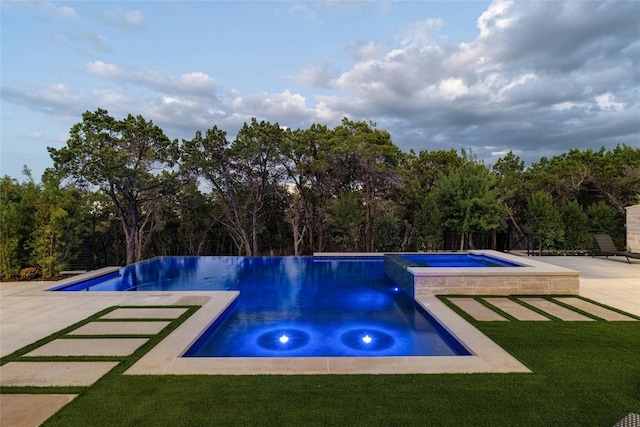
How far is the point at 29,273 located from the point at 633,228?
22502 mm

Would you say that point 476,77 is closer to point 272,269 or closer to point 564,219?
point 564,219

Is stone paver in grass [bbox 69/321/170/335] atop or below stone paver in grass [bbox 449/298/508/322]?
atop

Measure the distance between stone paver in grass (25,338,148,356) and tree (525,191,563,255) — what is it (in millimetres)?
16681

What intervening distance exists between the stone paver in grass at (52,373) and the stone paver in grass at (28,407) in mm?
241

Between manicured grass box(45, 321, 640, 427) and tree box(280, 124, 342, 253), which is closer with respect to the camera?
manicured grass box(45, 321, 640, 427)

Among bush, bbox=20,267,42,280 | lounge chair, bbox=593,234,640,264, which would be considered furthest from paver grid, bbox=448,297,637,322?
bush, bbox=20,267,42,280

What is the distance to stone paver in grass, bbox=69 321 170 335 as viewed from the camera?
5752 mm

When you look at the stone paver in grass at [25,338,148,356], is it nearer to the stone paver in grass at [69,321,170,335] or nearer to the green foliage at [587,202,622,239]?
the stone paver in grass at [69,321,170,335]

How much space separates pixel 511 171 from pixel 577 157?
3.74 meters

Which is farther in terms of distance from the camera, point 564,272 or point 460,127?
point 460,127

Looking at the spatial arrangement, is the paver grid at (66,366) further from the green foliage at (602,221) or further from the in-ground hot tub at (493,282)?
the green foliage at (602,221)

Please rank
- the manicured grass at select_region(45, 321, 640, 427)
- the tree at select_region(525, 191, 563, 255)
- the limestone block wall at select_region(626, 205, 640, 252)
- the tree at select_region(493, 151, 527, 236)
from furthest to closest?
the tree at select_region(493, 151, 527, 236) < the tree at select_region(525, 191, 563, 255) < the limestone block wall at select_region(626, 205, 640, 252) < the manicured grass at select_region(45, 321, 640, 427)

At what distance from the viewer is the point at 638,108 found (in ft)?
46.6

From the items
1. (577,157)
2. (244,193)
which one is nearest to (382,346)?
(244,193)
